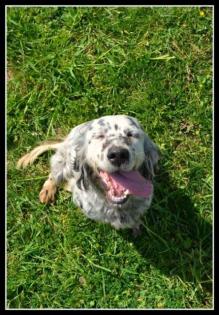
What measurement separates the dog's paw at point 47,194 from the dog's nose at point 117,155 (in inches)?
62.0

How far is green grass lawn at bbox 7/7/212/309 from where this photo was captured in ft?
17.1

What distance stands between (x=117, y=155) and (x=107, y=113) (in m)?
1.77

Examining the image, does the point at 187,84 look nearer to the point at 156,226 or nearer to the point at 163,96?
the point at 163,96

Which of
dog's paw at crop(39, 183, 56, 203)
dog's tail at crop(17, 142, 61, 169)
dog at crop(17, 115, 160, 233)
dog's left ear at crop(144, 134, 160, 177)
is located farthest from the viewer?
dog's tail at crop(17, 142, 61, 169)

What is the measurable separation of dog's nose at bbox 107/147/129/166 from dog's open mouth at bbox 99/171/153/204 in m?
0.16

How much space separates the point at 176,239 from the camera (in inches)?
209

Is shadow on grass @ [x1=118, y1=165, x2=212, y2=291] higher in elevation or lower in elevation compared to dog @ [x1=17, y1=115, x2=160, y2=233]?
lower

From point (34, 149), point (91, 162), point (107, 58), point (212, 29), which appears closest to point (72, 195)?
point (34, 149)

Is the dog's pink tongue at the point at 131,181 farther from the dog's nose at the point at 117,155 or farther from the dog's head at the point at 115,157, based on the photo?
the dog's nose at the point at 117,155

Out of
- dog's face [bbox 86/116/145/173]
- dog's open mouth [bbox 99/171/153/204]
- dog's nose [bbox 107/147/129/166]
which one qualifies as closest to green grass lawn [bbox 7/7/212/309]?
dog's open mouth [bbox 99/171/153/204]

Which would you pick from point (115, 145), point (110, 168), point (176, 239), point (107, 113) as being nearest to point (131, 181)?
point (110, 168)

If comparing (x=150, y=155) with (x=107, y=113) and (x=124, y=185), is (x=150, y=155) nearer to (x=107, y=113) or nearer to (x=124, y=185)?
(x=124, y=185)

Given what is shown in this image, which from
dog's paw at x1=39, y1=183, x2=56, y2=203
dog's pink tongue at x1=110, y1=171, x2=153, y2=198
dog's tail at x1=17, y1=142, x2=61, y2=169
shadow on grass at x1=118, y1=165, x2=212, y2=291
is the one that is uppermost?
dog's pink tongue at x1=110, y1=171, x2=153, y2=198

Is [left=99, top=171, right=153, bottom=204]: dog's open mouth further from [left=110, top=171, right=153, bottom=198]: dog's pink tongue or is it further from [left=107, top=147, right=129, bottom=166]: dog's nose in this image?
[left=107, top=147, right=129, bottom=166]: dog's nose
